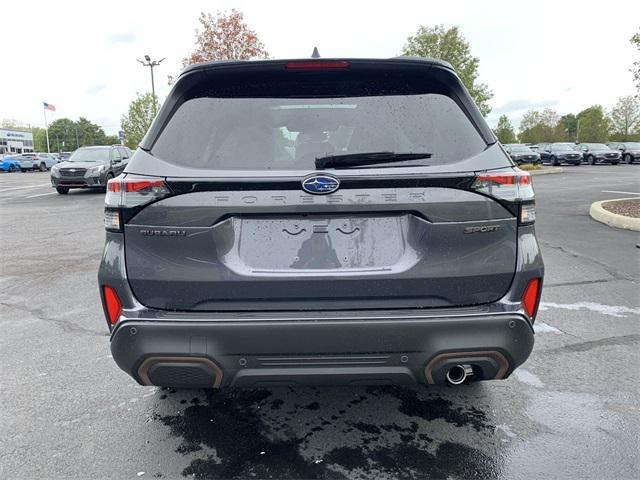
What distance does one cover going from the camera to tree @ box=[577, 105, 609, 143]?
69000 millimetres

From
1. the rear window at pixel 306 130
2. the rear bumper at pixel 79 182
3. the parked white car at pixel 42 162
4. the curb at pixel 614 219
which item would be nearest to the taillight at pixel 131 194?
the rear window at pixel 306 130

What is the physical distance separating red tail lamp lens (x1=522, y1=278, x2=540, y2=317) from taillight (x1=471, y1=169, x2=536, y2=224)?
285 mm

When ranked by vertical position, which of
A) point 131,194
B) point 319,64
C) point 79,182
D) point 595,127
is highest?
Answer: point 595,127

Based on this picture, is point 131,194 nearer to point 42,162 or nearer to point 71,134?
point 42,162

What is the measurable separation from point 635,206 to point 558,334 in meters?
8.31

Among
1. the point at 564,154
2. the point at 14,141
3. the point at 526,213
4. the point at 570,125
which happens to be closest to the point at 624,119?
the point at 570,125

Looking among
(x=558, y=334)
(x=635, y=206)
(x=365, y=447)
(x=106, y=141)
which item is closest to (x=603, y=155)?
(x=635, y=206)

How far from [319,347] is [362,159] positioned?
2.79 ft

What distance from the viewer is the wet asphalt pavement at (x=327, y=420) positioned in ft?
7.84

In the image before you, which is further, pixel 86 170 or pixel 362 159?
pixel 86 170

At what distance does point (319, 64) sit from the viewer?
236 centimetres

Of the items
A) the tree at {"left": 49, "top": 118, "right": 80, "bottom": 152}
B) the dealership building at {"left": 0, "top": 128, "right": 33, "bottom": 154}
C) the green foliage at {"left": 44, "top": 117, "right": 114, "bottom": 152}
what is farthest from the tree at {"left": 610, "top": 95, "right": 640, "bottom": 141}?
the tree at {"left": 49, "top": 118, "right": 80, "bottom": 152}

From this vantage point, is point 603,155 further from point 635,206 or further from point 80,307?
point 80,307

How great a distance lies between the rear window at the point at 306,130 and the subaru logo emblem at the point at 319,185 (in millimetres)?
85
